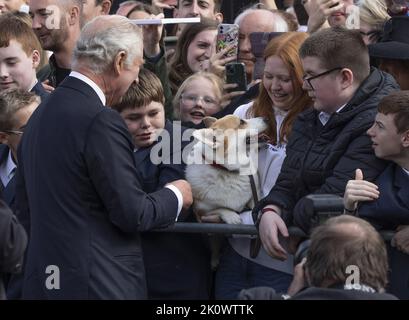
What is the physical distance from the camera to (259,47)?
268 inches

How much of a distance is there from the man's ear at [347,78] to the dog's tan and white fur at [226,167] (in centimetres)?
58

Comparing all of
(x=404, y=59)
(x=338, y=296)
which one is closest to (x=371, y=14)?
(x=404, y=59)

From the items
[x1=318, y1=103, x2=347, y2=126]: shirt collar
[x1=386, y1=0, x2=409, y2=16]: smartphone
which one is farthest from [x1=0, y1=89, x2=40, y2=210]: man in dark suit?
[x1=386, y1=0, x2=409, y2=16]: smartphone

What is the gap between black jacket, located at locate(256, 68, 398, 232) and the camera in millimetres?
5441

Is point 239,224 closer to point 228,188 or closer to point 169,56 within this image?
point 228,188

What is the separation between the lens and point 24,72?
22.6ft

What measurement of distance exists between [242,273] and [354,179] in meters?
0.90

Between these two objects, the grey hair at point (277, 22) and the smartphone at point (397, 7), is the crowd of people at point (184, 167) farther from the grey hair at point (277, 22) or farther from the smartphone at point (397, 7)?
the grey hair at point (277, 22)

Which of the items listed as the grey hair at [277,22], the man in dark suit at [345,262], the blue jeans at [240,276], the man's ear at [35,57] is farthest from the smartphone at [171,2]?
the man in dark suit at [345,262]

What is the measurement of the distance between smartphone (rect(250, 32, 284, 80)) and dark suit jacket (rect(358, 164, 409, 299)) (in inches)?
64.9

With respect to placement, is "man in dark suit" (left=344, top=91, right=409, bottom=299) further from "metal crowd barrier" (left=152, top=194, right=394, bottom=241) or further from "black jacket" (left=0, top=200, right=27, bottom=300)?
"black jacket" (left=0, top=200, right=27, bottom=300)

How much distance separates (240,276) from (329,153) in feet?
2.92

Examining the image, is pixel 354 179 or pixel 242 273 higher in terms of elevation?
pixel 354 179

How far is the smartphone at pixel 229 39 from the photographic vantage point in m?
7.07
